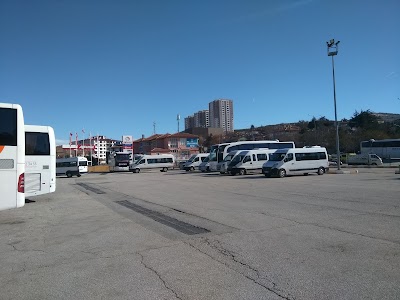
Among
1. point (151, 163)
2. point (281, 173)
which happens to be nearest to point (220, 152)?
point (281, 173)

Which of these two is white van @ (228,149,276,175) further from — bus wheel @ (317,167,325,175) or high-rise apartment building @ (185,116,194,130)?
high-rise apartment building @ (185,116,194,130)

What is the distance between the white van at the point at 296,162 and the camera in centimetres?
2984

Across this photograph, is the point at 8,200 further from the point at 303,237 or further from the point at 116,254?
the point at 303,237

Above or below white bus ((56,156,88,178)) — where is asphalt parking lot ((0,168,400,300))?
below

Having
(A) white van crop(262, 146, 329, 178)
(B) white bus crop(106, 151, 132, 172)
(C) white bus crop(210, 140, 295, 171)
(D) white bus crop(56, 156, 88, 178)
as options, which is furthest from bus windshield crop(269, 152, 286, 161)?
(B) white bus crop(106, 151, 132, 172)

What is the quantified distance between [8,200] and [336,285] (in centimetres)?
919

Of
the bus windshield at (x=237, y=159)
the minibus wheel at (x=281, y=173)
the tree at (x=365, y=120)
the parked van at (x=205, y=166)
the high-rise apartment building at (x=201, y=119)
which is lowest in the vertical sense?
the minibus wheel at (x=281, y=173)

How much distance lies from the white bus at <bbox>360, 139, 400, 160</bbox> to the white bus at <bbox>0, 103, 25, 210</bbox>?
58200 mm

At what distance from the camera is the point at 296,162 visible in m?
30.6

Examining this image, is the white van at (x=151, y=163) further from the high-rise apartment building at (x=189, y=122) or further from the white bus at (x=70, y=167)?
the high-rise apartment building at (x=189, y=122)

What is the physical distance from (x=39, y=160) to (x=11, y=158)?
5158 mm

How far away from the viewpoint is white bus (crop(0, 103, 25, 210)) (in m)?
10.4

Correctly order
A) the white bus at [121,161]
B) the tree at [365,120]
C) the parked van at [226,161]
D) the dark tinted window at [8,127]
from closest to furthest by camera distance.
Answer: the dark tinted window at [8,127] → the parked van at [226,161] → the white bus at [121,161] → the tree at [365,120]

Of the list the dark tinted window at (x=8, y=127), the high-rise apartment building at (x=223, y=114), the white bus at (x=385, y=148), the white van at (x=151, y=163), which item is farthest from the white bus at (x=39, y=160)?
the high-rise apartment building at (x=223, y=114)
